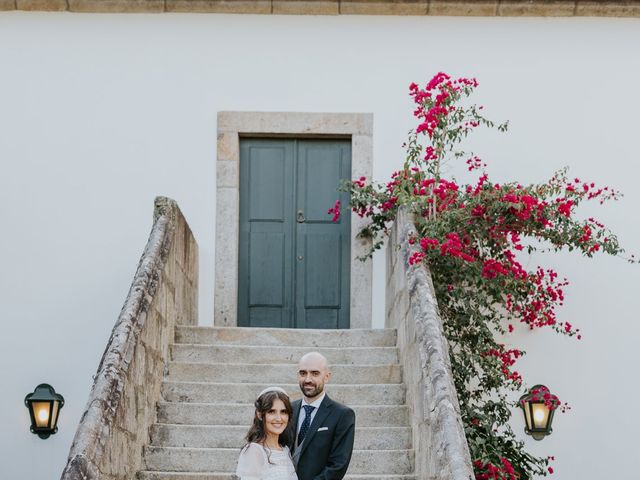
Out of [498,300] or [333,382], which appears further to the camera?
[498,300]

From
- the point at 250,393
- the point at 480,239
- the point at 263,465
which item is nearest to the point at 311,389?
the point at 263,465

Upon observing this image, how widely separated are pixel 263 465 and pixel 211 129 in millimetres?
5096

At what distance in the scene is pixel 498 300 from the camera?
33.4ft

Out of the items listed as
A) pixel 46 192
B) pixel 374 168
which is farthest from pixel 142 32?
pixel 374 168

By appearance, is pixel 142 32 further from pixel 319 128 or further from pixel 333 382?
pixel 333 382

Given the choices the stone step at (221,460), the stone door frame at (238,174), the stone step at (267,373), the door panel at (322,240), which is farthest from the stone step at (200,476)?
the door panel at (322,240)

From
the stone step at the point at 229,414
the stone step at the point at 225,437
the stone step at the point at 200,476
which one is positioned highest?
the stone step at the point at 229,414

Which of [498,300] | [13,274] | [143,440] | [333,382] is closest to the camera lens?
[143,440]

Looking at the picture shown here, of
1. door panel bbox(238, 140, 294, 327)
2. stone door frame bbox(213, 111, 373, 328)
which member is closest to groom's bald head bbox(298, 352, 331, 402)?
stone door frame bbox(213, 111, 373, 328)

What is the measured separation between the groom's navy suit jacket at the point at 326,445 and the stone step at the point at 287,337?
296cm

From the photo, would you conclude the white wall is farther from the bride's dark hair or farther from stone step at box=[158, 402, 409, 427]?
the bride's dark hair

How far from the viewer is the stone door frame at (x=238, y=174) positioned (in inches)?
432

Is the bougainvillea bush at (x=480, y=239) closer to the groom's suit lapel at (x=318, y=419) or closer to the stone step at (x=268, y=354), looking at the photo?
the stone step at (x=268, y=354)

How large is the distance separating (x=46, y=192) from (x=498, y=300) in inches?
149
